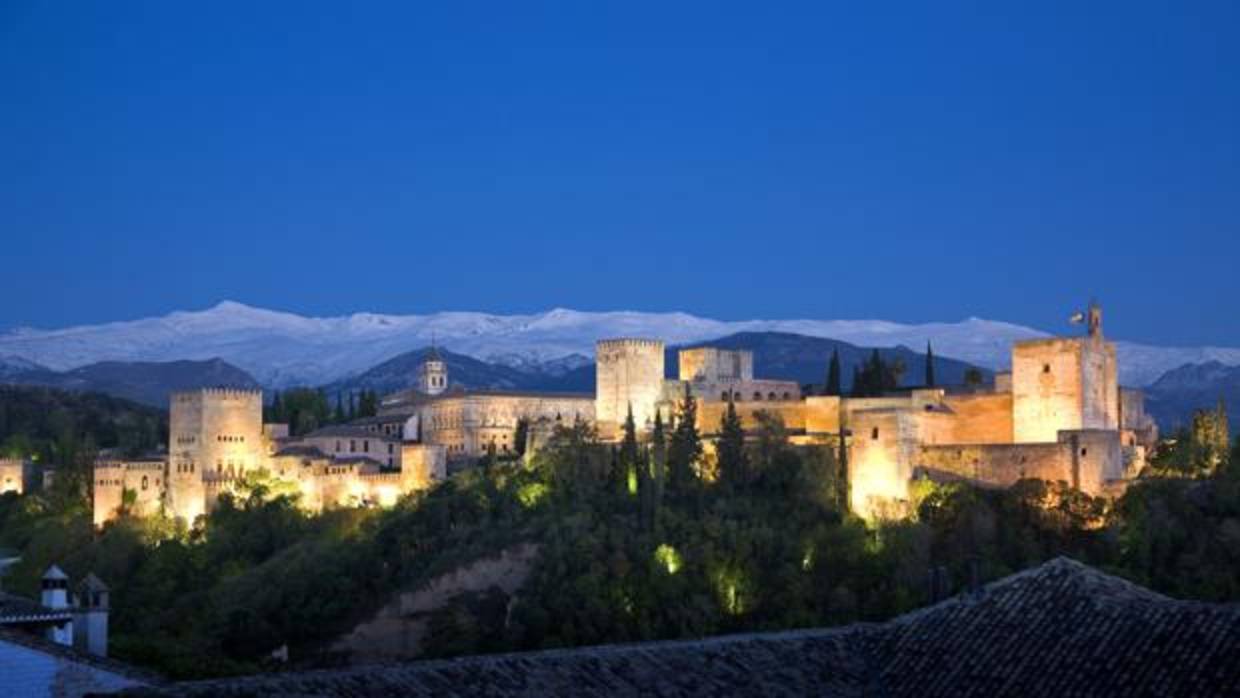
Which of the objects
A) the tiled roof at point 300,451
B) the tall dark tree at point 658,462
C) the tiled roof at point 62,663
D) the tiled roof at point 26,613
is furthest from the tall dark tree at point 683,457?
the tiled roof at point 62,663

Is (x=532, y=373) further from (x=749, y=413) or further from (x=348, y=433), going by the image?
(x=749, y=413)

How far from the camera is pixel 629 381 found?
76875mm

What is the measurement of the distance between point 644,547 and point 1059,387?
1524 centimetres

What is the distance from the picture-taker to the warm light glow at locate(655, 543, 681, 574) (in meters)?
57.9

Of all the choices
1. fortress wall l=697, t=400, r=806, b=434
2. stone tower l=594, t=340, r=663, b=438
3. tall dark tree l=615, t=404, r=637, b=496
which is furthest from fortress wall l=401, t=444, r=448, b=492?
fortress wall l=697, t=400, r=806, b=434

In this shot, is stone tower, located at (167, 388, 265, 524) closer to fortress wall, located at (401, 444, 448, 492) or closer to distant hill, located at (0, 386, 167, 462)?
fortress wall, located at (401, 444, 448, 492)

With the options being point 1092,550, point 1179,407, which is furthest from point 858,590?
point 1179,407

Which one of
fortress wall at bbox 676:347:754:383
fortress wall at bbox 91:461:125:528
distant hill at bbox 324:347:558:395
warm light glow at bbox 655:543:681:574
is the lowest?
warm light glow at bbox 655:543:681:574

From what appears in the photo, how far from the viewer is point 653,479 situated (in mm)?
62562

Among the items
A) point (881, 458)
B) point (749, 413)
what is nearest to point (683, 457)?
point (749, 413)

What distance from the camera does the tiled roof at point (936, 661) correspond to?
22.1m

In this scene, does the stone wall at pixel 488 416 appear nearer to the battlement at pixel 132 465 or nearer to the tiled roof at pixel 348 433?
the tiled roof at pixel 348 433

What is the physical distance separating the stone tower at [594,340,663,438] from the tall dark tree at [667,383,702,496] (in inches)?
407

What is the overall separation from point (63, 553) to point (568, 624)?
31414 mm
